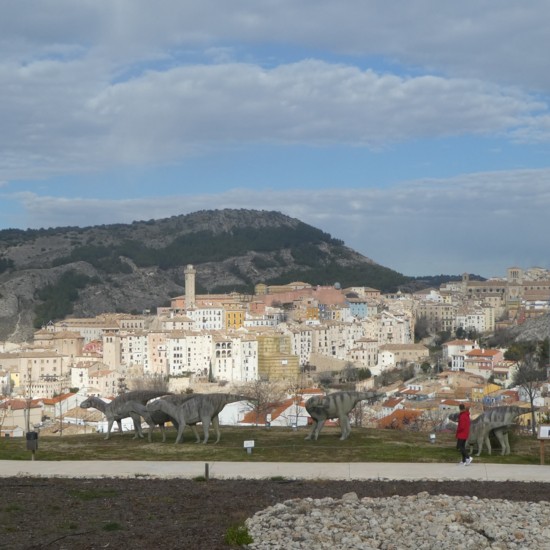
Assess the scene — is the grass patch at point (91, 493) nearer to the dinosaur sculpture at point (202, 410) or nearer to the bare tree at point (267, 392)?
the dinosaur sculpture at point (202, 410)

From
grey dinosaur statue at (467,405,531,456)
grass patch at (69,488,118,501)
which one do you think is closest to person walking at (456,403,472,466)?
grey dinosaur statue at (467,405,531,456)

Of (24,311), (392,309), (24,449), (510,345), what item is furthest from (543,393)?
(24,311)

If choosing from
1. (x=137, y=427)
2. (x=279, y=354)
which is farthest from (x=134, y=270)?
(x=137, y=427)

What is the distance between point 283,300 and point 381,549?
379 feet

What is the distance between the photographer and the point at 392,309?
122 meters

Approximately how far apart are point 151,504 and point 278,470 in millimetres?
3176

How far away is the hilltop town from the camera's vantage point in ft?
221

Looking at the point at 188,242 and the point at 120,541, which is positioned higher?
the point at 188,242

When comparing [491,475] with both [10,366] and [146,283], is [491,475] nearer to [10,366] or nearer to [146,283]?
[10,366]

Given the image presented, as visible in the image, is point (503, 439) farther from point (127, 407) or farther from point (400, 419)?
point (400, 419)

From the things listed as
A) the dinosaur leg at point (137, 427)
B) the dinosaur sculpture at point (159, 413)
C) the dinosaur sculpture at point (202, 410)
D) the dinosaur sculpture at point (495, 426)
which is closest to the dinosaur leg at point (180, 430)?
the dinosaur sculpture at point (202, 410)

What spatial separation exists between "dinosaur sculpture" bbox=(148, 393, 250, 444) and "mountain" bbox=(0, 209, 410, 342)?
107469 mm

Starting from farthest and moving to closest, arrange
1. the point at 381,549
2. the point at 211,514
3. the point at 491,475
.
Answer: the point at 491,475 < the point at 211,514 < the point at 381,549

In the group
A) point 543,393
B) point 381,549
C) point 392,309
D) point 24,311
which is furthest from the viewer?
point 24,311
